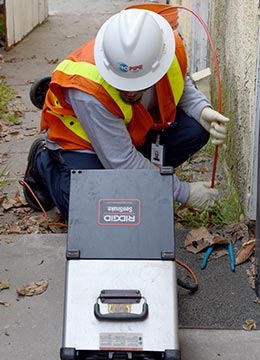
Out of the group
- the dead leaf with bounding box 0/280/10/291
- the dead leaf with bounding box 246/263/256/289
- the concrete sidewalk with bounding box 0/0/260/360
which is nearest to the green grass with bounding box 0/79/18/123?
the concrete sidewalk with bounding box 0/0/260/360

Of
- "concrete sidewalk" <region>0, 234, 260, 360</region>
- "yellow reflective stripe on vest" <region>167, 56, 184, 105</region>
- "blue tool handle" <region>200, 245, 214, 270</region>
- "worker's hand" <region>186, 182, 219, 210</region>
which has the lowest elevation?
"concrete sidewalk" <region>0, 234, 260, 360</region>

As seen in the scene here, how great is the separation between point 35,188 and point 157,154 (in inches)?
30.9

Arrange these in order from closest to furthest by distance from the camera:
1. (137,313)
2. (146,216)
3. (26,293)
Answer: (137,313)
(146,216)
(26,293)

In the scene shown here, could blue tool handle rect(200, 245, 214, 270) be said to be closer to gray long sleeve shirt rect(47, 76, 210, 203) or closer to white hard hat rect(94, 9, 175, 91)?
gray long sleeve shirt rect(47, 76, 210, 203)

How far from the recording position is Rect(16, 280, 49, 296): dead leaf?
3.45m

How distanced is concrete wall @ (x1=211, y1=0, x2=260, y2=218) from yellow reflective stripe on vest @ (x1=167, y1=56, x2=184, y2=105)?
0.38 metres

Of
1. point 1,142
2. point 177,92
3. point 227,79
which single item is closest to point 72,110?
point 177,92

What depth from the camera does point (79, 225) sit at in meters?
2.80

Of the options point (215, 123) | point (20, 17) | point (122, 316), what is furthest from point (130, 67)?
point (20, 17)

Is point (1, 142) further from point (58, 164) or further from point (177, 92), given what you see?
point (177, 92)

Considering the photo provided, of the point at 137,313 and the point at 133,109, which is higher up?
the point at 133,109

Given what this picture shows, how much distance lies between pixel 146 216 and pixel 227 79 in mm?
2241

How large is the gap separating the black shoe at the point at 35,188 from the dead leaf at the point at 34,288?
3.08 feet

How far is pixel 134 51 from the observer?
339 centimetres
